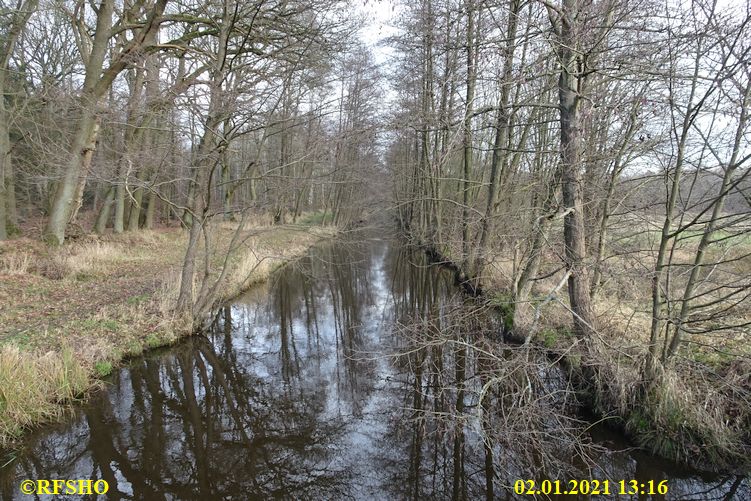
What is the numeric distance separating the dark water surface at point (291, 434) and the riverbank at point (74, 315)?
1.09ft

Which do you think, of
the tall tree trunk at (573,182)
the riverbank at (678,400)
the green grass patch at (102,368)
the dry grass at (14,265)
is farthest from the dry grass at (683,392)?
the dry grass at (14,265)

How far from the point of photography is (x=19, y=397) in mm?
4883

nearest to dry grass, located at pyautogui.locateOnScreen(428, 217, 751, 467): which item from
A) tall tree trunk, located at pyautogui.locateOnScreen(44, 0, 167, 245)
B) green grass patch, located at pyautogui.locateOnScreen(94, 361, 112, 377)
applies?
green grass patch, located at pyautogui.locateOnScreen(94, 361, 112, 377)

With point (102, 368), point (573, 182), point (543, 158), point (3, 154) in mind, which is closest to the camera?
point (573, 182)

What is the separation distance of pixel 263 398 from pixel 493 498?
3.54 metres

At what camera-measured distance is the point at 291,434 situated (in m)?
5.34

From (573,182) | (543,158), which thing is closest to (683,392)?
(573,182)

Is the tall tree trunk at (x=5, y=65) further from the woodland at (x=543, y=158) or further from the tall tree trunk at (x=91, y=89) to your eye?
the tall tree trunk at (x=91, y=89)

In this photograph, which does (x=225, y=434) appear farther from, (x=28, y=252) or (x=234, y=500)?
(x=28, y=252)

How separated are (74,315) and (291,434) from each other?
5017 mm

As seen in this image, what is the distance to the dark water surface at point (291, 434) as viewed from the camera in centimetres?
432

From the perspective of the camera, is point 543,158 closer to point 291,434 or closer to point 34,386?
point 291,434

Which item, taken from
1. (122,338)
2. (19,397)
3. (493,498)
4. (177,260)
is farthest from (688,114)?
(177,260)

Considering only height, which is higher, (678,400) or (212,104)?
(212,104)
